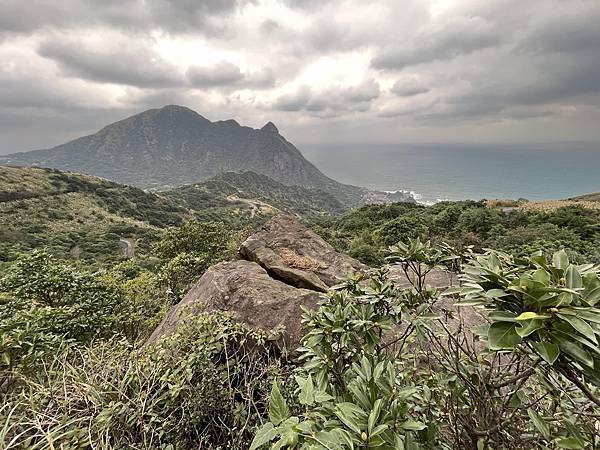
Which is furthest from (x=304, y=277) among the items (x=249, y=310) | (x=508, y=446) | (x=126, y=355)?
(x=508, y=446)

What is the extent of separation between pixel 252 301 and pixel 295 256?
206cm

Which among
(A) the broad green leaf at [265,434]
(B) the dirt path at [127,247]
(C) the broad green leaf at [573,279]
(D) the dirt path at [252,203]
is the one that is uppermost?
(C) the broad green leaf at [573,279]

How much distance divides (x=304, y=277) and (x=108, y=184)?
109861mm

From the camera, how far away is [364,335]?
191 centimetres

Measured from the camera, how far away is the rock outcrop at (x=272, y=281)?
12.4 ft

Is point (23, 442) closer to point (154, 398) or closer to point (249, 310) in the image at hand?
point (154, 398)

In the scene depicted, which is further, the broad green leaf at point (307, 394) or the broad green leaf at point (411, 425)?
the broad green leaf at point (307, 394)

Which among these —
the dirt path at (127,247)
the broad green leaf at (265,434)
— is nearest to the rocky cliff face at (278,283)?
the broad green leaf at (265,434)

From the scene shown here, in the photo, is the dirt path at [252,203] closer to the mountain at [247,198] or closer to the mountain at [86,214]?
the mountain at [247,198]

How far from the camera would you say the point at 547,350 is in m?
1.04

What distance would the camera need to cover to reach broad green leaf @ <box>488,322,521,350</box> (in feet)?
3.57

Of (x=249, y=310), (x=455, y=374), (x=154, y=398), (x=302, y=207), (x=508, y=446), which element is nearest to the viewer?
(x=508, y=446)

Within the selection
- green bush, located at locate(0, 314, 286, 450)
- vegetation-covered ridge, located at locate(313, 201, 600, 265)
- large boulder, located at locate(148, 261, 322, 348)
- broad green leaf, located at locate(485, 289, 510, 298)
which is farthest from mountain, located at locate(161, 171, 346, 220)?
broad green leaf, located at locate(485, 289, 510, 298)

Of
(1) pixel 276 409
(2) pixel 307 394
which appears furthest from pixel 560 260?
(1) pixel 276 409
